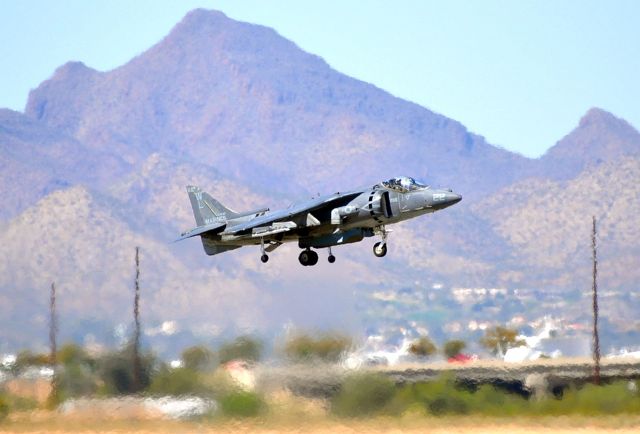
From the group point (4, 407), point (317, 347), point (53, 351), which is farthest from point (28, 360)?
point (317, 347)

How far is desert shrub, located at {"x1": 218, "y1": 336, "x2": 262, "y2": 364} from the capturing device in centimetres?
4603

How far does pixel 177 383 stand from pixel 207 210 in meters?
8.81

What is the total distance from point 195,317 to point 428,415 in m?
14.6

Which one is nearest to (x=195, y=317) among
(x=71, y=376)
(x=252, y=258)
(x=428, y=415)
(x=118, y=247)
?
(x=71, y=376)

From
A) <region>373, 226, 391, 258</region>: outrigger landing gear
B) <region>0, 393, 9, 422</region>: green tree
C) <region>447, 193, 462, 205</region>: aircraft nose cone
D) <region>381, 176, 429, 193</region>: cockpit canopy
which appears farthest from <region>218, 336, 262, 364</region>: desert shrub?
<region>447, 193, 462, 205</region>: aircraft nose cone

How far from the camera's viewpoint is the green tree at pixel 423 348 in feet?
181

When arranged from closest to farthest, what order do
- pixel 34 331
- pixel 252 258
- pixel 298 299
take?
pixel 34 331 < pixel 298 299 < pixel 252 258

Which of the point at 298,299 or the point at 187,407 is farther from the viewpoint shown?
the point at 298,299

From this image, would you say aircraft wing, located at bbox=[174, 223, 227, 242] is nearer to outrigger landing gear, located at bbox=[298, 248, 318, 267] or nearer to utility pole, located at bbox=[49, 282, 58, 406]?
outrigger landing gear, located at bbox=[298, 248, 318, 267]

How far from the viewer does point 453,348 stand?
60.0 metres

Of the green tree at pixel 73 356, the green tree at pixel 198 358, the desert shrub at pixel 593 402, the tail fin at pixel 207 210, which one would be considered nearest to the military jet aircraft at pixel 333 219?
the tail fin at pixel 207 210

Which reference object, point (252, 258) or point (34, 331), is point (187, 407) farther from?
point (252, 258)

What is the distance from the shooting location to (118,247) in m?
193

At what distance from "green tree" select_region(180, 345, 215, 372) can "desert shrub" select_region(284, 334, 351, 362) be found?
2.46 metres
